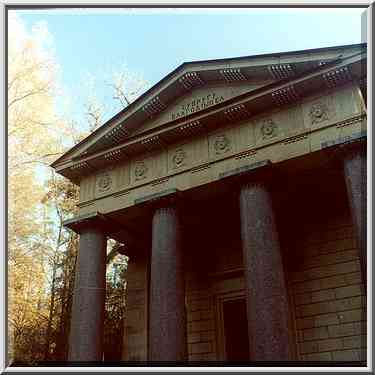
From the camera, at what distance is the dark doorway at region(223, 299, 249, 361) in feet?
48.4

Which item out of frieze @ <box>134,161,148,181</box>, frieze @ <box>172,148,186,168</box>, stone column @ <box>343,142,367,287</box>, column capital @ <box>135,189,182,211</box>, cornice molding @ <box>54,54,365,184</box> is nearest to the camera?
stone column @ <box>343,142,367,287</box>

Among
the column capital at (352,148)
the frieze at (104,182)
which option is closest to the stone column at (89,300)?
the frieze at (104,182)

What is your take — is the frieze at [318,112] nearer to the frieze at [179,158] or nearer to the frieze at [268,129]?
the frieze at [268,129]

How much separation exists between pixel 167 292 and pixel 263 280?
2696mm

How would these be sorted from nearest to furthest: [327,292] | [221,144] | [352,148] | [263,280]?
1. [263,280]
2. [352,148]
3. [221,144]
4. [327,292]

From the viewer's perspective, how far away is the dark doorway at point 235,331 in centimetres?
1474

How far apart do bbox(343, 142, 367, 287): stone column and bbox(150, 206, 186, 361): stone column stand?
4.72 m

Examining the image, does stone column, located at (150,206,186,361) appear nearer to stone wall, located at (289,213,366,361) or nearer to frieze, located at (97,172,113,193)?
frieze, located at (97,172,113,193)

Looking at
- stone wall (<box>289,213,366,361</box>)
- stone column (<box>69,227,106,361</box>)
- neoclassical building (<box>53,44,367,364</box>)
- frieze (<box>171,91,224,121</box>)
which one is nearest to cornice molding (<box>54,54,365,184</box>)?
neoclassical building (<box>53,44,367,364</box>)

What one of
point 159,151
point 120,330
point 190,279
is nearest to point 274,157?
point 159,151

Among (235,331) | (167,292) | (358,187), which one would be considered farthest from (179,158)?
(235,331)

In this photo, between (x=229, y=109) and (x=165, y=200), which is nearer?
(x=229, y=109)

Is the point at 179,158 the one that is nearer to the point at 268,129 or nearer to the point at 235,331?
the point at 268,129

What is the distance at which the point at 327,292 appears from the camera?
1401 cm
